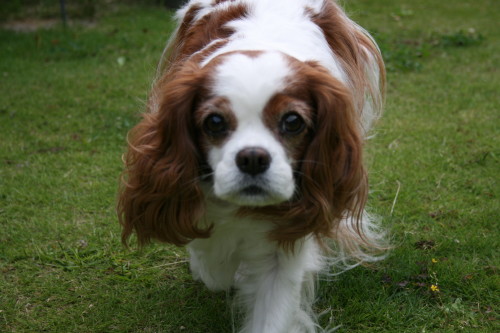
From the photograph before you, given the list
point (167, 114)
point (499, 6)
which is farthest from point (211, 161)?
point (499, 6)

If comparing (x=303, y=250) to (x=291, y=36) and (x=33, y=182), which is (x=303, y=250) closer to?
(x=291, y=36)

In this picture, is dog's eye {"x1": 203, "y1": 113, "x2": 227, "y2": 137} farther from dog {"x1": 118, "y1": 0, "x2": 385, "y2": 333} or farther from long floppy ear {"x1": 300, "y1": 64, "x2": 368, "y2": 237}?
long floppy ear {"x1": 300, "y1": 64, "x2": 368, "y2": 237}

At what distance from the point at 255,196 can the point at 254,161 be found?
0.52 feet

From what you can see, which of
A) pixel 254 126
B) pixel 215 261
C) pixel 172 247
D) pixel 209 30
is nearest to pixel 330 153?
pixel 254 126

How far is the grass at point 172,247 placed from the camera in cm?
314

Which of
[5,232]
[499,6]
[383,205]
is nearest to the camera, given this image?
[5,232]

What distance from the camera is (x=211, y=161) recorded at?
2.49m

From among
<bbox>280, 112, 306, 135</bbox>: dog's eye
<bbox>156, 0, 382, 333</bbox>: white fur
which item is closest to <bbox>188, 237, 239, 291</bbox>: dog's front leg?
<bbox>156, 0, 382, 333</bbox>: white fur

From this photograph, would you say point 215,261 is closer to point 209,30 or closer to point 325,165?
point 325,165

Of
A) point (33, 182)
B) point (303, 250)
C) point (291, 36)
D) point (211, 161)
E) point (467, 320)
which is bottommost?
point (33, 182)

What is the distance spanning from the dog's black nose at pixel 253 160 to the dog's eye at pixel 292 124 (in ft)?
0.56

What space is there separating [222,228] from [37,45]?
585 centimetres

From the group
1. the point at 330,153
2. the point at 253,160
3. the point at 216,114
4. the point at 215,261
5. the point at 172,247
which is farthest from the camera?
the point at 172,247

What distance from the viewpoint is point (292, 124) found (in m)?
2.40
